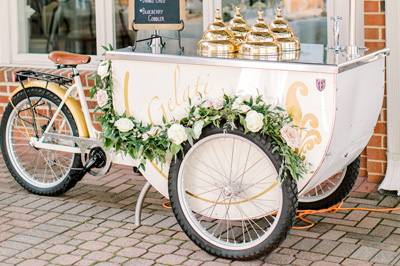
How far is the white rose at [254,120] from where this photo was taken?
15.3 ft

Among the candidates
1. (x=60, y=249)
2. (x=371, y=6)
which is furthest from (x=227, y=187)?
(x=371, y=6)

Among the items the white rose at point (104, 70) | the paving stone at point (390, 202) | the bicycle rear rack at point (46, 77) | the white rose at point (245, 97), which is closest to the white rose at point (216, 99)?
the white rose at point (245, 97)

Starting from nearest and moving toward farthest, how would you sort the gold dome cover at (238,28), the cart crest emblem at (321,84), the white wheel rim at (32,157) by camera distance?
the cart crest emblem at (321,84)
the gold dome cover at (238,28)
the white wheel rim at (32,157)

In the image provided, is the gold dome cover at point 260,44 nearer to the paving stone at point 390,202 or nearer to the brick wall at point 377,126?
the brick wall at point 377,126

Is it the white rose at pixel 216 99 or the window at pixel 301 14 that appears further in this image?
the window at pixel 301 14

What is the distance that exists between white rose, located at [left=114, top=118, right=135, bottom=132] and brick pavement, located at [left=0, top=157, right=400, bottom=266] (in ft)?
2.14

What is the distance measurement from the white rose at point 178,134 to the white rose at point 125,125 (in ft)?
1.24

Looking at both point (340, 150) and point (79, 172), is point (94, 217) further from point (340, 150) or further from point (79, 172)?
point (340, 150)

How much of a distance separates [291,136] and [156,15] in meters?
1.63

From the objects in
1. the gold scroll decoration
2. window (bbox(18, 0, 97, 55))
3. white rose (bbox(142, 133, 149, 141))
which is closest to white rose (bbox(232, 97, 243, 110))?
the gold scroll decoration

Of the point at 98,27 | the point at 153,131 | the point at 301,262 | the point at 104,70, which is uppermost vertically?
the point at 98,27

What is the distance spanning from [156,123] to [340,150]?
1066mm

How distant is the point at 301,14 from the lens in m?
6.47

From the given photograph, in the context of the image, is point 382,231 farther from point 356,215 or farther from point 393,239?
point 356,215
